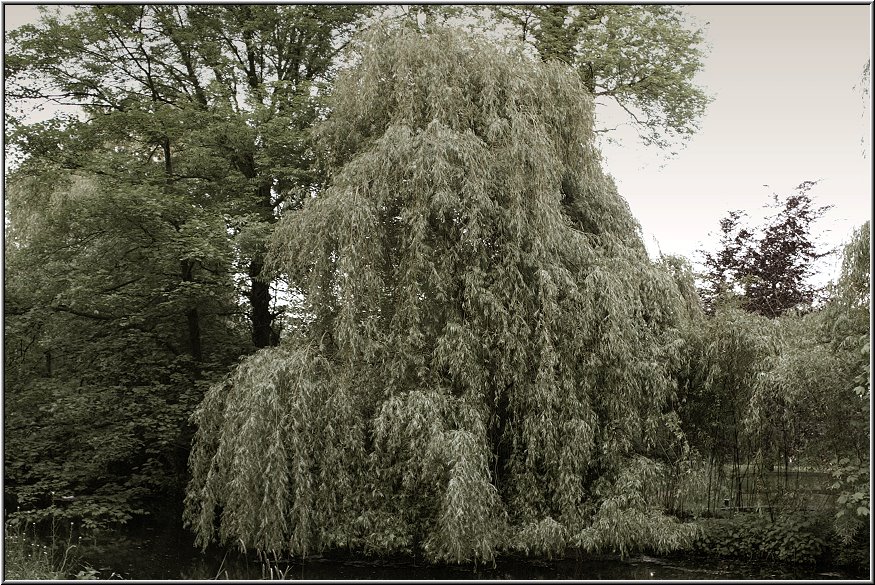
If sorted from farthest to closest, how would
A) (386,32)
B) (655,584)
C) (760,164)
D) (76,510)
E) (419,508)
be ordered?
(760,164) < (386,32) < (76,510) < (419,508) < (655,584)

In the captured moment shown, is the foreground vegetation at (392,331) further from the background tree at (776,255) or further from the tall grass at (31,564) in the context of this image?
the background tree at (776,255)

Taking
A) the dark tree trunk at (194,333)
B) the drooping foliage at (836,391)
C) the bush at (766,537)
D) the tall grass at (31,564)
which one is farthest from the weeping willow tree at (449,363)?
the dark tree trunk at (194,333)

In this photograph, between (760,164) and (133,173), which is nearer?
(133,173)

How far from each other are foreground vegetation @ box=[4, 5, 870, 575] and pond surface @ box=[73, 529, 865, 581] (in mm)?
362

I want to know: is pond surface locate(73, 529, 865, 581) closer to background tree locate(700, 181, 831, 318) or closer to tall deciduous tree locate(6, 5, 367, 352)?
tall deciduous tree locate(6, 5, 367, 352)

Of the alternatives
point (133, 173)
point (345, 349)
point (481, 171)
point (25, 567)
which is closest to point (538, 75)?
point (481, 171)

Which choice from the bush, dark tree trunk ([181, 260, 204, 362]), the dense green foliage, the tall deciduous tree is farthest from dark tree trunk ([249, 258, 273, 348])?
the bush

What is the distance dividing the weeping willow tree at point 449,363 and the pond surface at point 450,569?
0.48 m

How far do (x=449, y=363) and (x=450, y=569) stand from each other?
3040 millimetres

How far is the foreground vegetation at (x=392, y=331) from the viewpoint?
31.2 feet

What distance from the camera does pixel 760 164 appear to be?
1675 centimetres

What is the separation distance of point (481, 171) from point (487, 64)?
1985 millimetres

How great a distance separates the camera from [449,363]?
9688mm

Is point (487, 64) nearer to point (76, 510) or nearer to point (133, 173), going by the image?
point (133, 173)
